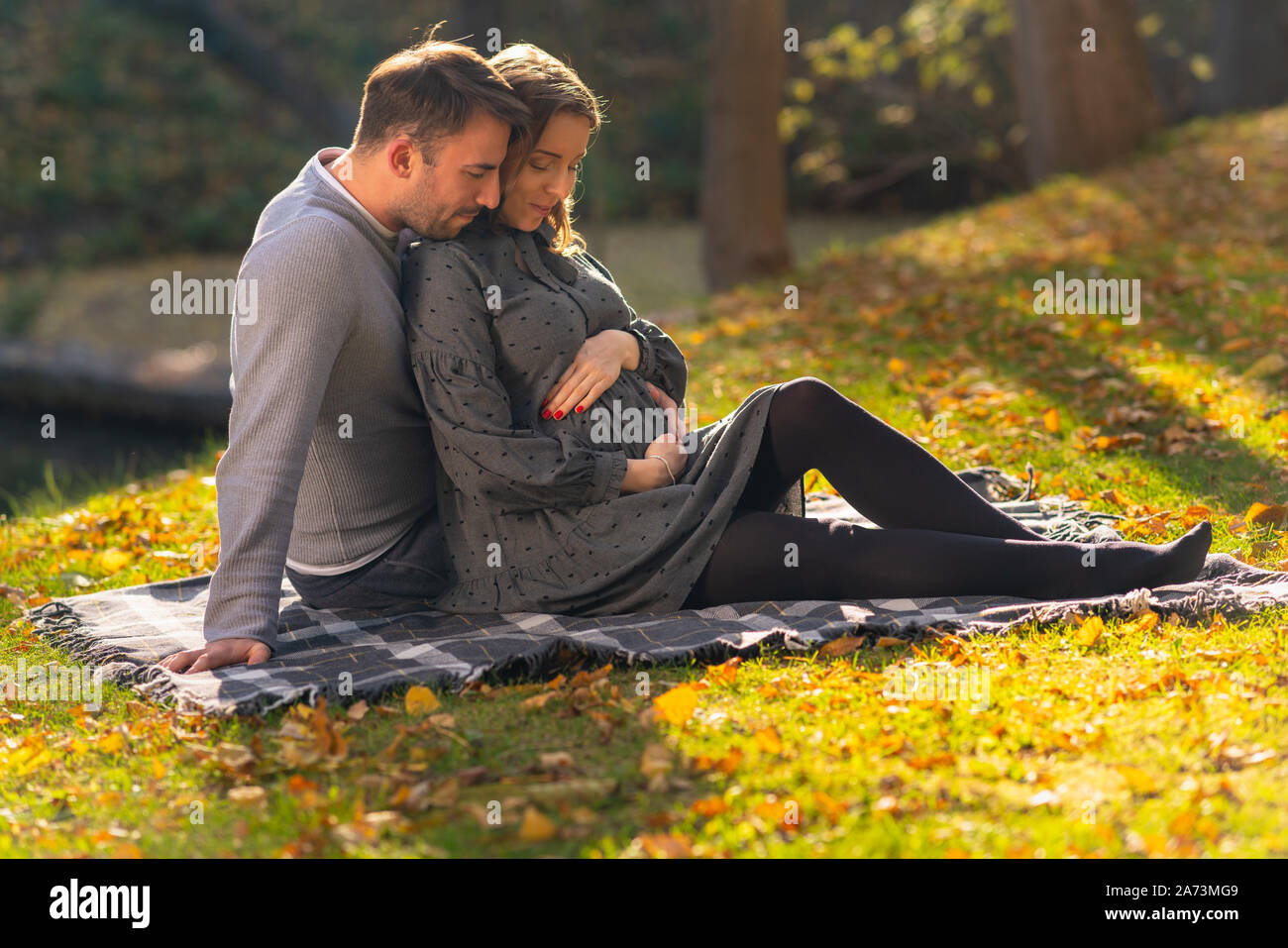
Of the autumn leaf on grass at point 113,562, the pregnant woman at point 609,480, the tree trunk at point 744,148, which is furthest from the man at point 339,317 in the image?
the tree trunk at point 744,148

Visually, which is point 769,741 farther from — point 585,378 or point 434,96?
point 434,96

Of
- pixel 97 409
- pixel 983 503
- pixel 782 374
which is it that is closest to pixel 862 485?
pixel 983 503

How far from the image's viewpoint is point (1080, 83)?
11.2 metres

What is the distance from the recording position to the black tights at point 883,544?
10.2ft

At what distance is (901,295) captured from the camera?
27.0 ft

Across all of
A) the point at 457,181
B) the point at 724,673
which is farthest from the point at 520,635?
the point at 457,181

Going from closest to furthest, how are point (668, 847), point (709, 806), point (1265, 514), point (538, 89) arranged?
point (668, 847)
point (709, 806)
point (538, 89)
point (1265, 514)

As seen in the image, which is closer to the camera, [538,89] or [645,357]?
[538,89]

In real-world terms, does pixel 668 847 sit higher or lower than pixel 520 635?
lower

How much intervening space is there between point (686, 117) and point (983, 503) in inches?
711

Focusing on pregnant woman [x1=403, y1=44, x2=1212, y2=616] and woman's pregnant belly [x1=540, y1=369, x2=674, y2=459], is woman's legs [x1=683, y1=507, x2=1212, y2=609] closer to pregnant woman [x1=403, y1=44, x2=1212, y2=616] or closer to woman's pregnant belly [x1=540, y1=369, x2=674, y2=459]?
pregnant woman [x1=403, y1=44, x2=1212, y2=616]

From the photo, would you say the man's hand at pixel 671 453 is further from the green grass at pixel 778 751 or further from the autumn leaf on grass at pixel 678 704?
the autumn leaf on grass at pixel 678 704

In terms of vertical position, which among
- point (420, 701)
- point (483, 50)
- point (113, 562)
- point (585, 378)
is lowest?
point (420, 701)

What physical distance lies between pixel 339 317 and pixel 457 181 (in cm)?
46
